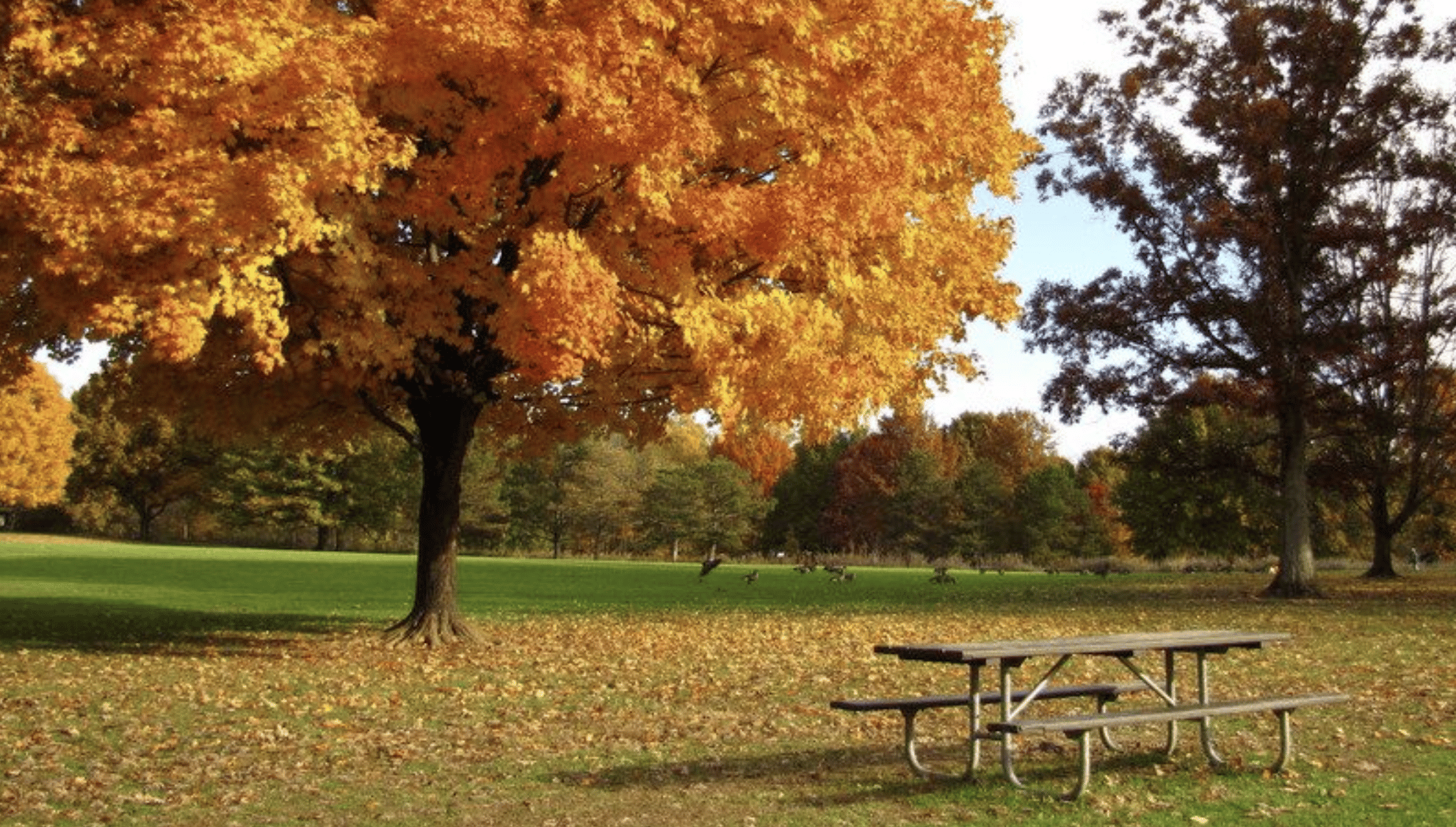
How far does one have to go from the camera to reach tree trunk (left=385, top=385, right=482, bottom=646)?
60.5 ft

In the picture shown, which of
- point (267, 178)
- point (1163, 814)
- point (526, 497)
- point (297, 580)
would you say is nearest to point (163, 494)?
point (526, 497)

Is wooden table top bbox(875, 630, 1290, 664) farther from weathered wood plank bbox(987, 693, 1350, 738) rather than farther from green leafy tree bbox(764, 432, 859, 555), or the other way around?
green leafy tree bbox(764, 432, 859, 555)

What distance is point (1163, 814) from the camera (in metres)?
7.51

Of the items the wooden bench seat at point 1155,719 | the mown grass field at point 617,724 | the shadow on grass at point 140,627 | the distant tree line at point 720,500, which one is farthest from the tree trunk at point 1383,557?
the wooden bench seat at point 1155,719

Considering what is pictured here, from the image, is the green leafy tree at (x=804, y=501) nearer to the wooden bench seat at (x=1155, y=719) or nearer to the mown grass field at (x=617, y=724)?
the mown grass field at (x=617, y=724)

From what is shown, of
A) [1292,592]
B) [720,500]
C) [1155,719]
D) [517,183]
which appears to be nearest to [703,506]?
[720,500]

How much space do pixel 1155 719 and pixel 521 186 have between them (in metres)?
10.3

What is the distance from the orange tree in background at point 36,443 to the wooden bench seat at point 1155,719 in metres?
76.3

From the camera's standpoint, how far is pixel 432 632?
1816cm

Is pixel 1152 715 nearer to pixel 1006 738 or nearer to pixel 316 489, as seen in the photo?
pixel 1006 738

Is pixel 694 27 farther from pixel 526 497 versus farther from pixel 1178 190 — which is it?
pixel 526 497

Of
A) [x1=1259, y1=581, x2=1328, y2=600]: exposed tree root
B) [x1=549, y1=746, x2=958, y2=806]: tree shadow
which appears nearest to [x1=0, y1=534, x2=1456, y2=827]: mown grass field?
[x1=549, y1=746, x2=958, y2=806]: tree shadow

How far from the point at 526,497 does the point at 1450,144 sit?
6818 centimetres

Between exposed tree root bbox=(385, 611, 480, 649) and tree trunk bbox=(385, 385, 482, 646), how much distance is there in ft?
0.03
